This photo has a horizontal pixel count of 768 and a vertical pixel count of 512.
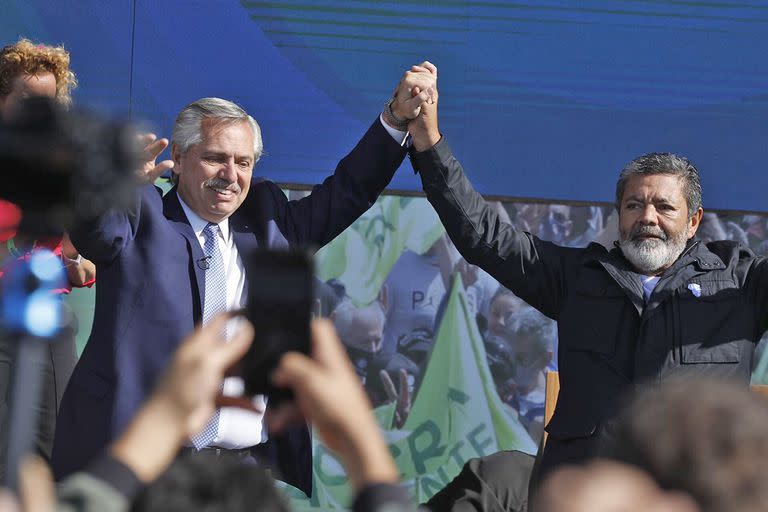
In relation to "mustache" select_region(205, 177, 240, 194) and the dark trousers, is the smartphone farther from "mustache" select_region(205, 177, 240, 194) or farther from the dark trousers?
the dark trousers

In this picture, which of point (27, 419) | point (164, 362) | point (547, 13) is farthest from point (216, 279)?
point (27, 419)

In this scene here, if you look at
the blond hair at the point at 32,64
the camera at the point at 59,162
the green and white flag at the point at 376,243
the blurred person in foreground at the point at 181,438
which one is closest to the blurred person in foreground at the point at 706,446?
the blurred person in foreground at the point at 181,438

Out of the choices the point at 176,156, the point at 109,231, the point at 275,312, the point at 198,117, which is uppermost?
the point at 198,117

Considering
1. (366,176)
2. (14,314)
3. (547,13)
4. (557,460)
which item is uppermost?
(547,13)

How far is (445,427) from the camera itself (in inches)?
149

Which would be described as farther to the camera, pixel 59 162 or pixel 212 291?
pixel 212 291

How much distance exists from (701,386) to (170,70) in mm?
2698

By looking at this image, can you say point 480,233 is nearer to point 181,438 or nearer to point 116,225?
point 116,225

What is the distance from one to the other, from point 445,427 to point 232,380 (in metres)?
1.19

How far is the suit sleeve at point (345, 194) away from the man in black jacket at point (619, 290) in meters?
0.09

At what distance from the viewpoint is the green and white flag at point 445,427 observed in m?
3.77

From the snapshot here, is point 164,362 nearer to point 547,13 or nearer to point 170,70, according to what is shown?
point 170,70

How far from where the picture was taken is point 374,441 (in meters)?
1.21

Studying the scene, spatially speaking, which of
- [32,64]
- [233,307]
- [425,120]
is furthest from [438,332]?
[32,64]
